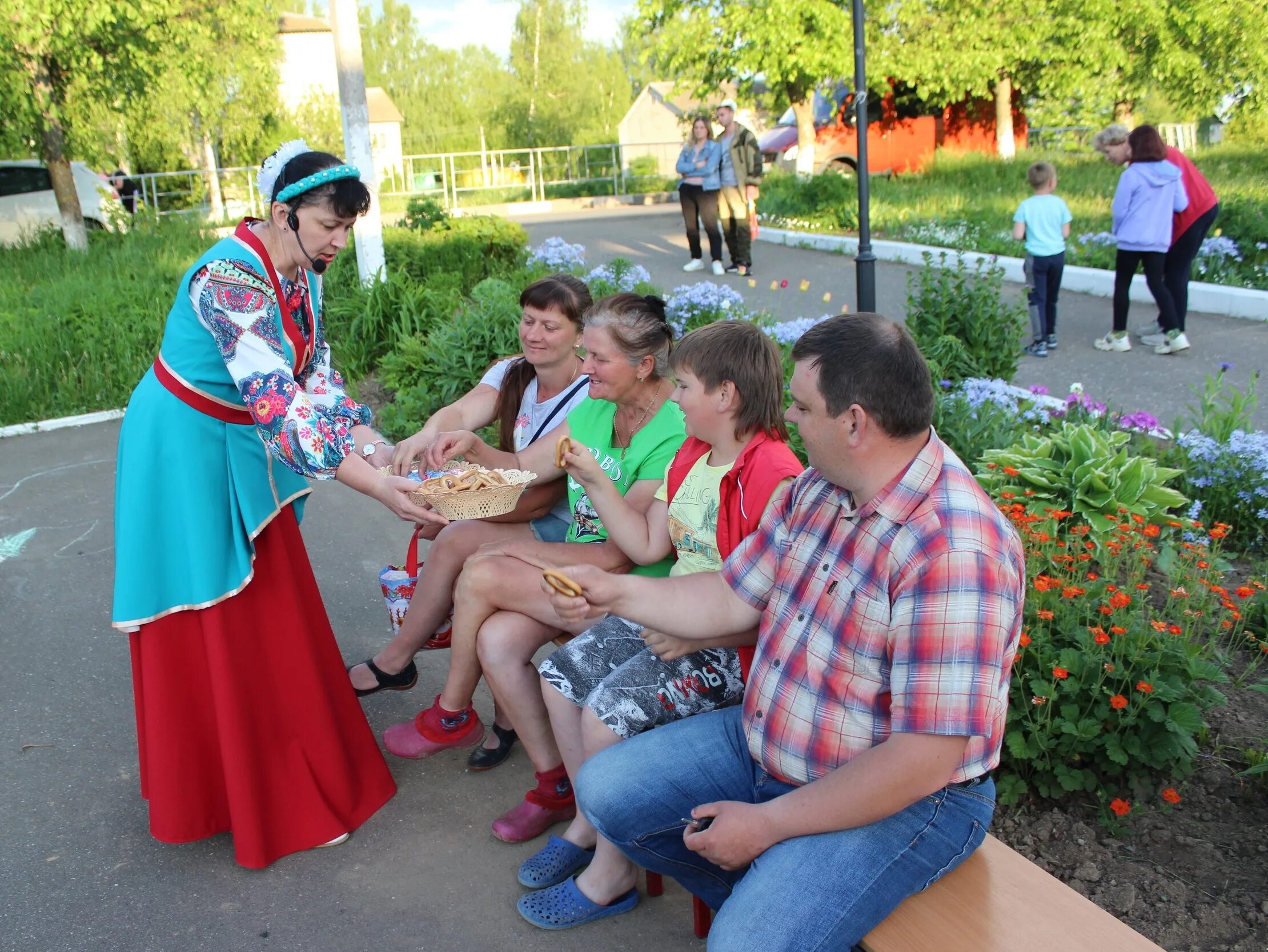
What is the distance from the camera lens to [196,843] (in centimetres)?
322

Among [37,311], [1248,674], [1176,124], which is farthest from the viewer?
[1176,124]

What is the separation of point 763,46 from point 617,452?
17.7 metres

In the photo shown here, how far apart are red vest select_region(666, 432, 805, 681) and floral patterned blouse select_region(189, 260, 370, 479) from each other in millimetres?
1039

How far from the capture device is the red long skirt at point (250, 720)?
296 cm

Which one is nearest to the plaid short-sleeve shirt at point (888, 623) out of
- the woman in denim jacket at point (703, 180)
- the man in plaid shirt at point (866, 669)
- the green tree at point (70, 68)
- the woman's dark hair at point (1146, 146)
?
the man in plaid shirt at point (866, 669)

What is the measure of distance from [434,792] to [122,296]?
813 cm

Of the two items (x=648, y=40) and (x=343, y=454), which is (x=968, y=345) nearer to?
(x=343, y=454)

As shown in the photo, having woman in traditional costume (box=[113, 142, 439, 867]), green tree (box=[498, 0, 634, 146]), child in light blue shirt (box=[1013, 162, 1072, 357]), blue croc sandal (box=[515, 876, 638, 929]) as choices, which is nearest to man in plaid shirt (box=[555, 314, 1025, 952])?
blue croc sandal (box=[515, 876, 638, 929])

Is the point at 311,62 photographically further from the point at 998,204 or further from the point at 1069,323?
the point at 1069,323

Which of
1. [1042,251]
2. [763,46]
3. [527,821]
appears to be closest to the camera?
[527,821]

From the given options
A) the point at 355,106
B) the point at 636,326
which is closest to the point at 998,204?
the point at 355,106

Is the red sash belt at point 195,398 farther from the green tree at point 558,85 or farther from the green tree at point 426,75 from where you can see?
the green tree at point 426,75

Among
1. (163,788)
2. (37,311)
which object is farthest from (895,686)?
(37,311)

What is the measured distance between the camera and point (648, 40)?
21875 mm
